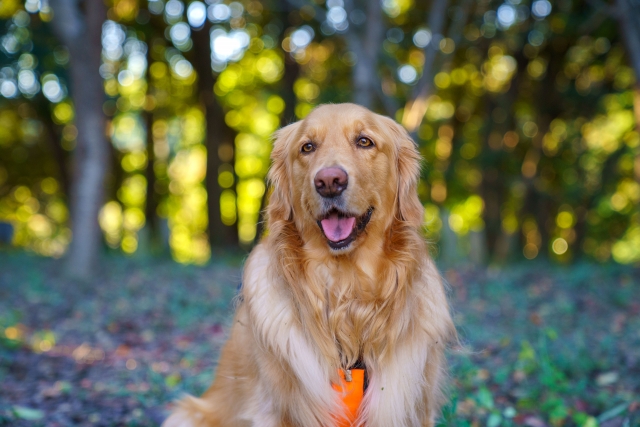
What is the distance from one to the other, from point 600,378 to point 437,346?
2226 mm

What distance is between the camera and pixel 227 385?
324 centimetres

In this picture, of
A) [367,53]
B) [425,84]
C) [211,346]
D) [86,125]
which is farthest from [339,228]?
[86,125]

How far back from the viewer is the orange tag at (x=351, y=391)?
2.87 m

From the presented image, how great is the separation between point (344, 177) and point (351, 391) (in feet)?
3.38

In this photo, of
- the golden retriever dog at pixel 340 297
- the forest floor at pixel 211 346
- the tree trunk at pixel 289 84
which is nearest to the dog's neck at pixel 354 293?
the golden retriever dog at pixel 340 297

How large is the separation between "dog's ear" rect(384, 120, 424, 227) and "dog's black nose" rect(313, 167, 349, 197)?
19.0 inches

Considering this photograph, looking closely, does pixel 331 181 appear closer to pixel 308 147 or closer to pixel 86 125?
pixel 308 147

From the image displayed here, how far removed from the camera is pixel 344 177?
277 cm

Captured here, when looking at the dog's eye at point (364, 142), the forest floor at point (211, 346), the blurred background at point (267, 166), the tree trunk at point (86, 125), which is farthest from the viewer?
the tree trunk at point (86, 125)

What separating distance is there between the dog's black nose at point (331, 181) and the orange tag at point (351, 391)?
87cm

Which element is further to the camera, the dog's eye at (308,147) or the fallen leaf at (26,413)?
the fallen leaf at (26,413)

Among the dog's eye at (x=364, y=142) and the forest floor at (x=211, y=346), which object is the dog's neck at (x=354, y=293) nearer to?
the dog's eye at (x=364, y=142)

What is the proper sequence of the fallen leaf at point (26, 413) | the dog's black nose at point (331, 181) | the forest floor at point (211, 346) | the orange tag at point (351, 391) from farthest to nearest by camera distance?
the forest floor at point (211, 346) → the fallen leaf at point (26, 413) → the orange tag at point (351, 391) → the dog's black nose at point (331, 181)

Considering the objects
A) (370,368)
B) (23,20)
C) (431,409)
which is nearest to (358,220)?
(370,368)
